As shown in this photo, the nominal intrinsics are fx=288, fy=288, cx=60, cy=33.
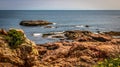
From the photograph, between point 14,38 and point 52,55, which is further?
point 52,55

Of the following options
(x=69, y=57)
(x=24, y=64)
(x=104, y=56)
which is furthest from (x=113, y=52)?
(x=24, y=64)

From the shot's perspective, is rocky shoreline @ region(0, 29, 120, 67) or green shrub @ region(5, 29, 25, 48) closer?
rocky shoreline @ region(0, 29, 120, 67)

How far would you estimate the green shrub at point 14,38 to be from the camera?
79.0 ft

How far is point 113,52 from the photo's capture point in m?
29.3

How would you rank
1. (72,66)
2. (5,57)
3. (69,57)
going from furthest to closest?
(69,57) < (72,66) < (5,57)

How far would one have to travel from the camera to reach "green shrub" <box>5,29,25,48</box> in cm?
2408

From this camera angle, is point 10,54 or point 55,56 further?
point 55,56

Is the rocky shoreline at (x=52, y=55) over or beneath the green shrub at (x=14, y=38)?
beneath

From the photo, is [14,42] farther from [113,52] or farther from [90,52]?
[113,52]

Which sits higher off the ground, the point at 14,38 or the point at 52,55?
the point at 14,38

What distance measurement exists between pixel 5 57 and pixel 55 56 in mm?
7098

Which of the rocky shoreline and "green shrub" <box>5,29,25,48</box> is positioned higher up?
"green shrub" <box>5,29,25,48</box>

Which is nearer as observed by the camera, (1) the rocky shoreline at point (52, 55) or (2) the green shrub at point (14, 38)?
(1) the rocky shoreline at point (52, 55)

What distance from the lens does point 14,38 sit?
80.3 feet
